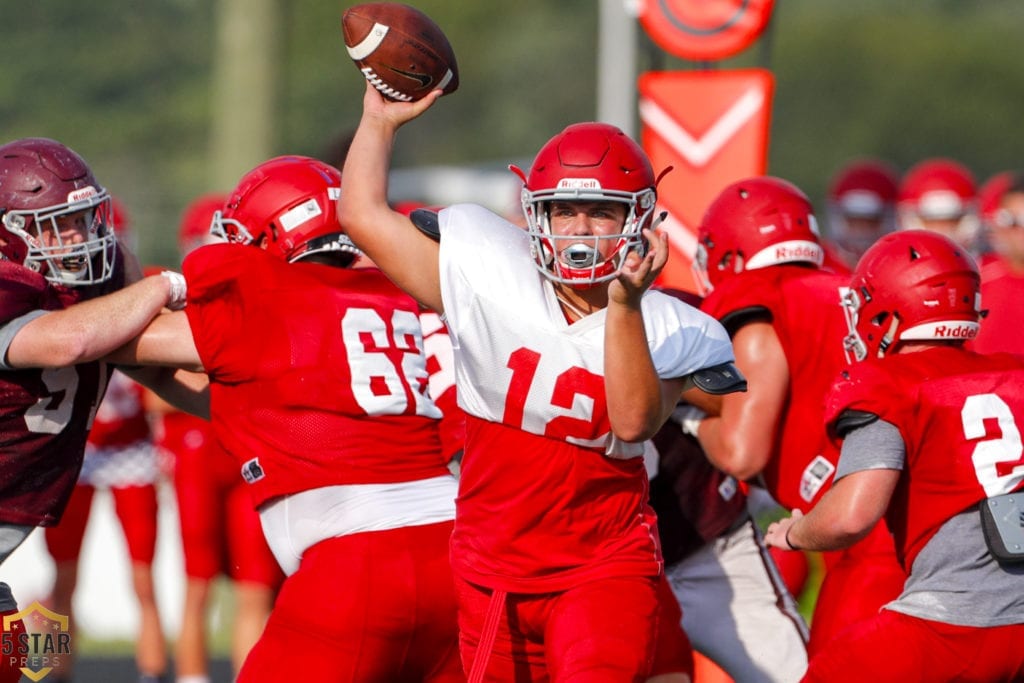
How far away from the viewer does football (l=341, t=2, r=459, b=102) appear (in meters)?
3.75

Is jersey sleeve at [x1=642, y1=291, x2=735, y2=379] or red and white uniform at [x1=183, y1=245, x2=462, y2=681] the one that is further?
red and white uniform at [x1=183, y1=245, x2=462, y2=681]

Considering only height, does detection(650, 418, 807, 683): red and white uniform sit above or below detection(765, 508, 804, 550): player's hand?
below

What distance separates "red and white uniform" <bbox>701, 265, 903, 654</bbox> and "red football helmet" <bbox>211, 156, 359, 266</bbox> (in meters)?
1.18

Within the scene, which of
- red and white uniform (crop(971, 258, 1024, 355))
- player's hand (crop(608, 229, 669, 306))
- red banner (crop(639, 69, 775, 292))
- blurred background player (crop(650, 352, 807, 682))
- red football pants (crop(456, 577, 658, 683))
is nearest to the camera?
player's hand (crop(608, 229, 669, 306))

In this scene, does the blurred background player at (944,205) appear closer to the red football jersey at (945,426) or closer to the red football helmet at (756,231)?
the red football helmet at (756,231)

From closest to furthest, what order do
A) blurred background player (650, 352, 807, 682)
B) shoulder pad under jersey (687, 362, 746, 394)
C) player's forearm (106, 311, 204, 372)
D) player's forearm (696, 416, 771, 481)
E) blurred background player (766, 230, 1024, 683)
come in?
1. shoulder pad under jersey (687, 362, 746, 394)
2. blurred background player (766, 230, 1024, 683)
3. player's forearm (106, 311, 204, 372)
4. player's forearm (696, 416, 771, 481)
5. blurred background player (650, 352, 807, 682)

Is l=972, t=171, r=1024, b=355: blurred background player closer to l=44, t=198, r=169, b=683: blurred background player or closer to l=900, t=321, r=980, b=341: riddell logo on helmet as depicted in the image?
l=900, t=321, r=980, b=341: riddell logo on helmet

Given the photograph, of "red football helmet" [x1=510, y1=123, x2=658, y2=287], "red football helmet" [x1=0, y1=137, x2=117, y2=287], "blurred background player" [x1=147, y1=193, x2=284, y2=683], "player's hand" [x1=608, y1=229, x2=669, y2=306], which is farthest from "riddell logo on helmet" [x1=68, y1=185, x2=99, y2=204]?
"blurred background player" [x1=147, y1=193, x2=284, y2=683]

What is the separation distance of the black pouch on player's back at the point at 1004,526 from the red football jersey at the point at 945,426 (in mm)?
25

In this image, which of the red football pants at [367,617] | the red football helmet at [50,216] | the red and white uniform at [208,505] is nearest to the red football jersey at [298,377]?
the red football pants at [367,617]

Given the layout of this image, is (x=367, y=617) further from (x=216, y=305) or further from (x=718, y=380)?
(x=718, y=380)

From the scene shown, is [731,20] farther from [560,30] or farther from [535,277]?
[560,30]

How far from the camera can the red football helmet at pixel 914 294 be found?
4223 mm

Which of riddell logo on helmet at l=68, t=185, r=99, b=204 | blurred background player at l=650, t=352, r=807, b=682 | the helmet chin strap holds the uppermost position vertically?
the helmet chin strap
